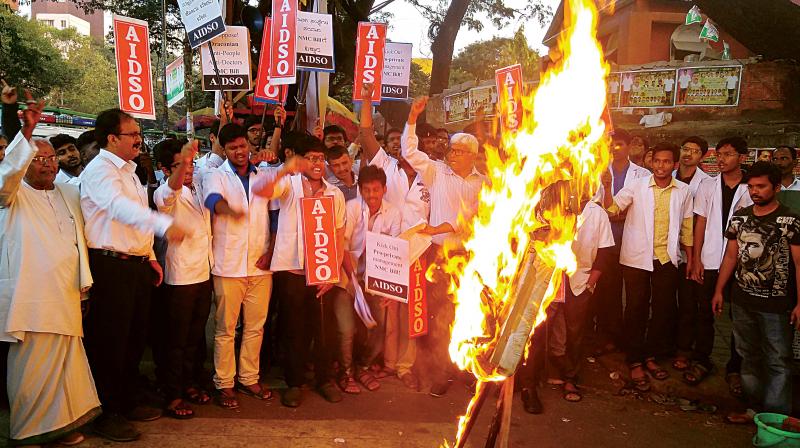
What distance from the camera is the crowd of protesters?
370 cm

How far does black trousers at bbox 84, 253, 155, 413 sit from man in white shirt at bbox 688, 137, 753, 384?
4.79 meters

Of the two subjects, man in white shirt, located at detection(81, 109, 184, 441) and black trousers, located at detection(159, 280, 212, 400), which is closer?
man in white shirt, located at detection(81, 109, 184, 441)

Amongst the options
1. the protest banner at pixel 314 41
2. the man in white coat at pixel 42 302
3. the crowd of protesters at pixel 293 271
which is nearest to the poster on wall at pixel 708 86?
the crowd of protesters at pixel 293 271

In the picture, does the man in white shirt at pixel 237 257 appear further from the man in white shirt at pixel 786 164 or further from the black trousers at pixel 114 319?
the man in white shirt at pixel 786 164

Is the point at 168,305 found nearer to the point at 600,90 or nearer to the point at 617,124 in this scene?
the point at 600,90

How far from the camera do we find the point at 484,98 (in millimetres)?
15242

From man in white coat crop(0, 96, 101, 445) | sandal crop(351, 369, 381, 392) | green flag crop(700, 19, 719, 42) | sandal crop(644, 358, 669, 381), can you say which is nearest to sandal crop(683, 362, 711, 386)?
sandal crop(644, 358, 669, 381)

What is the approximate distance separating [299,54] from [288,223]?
82.8 inches

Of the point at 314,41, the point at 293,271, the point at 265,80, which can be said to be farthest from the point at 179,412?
the point at 314,41

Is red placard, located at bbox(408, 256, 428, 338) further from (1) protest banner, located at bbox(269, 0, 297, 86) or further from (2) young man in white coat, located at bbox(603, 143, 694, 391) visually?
(1) protest banner, located at bbox(269, 0, 297, 86)

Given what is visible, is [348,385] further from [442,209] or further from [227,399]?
[442,209]

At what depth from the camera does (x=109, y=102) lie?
2164 inches

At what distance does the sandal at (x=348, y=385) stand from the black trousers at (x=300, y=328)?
5.0 inches

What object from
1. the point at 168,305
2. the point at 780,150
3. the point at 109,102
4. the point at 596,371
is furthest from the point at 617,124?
the point at 109,102
